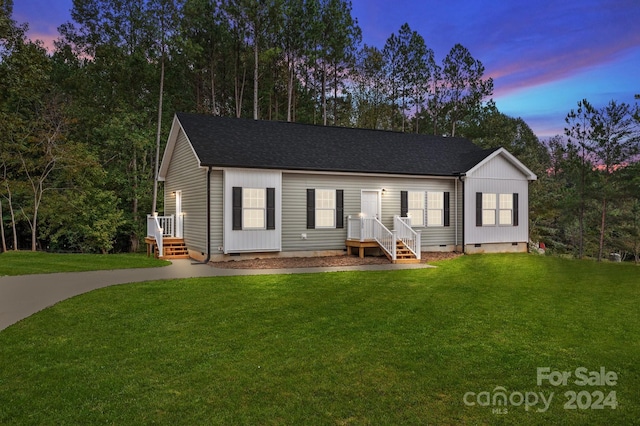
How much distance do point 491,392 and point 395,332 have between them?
2.06 meters

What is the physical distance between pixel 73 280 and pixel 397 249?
1063 centimetres

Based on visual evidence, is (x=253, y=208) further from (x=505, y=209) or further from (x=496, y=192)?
(x=505, y=209)

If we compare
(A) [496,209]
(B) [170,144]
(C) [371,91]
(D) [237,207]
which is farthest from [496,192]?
(C) [371,91]

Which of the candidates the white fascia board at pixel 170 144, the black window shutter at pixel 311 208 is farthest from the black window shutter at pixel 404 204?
the white fascia board at pixel 170 144

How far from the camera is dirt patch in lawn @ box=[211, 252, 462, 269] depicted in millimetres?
13562

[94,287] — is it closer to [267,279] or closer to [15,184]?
[267,279]

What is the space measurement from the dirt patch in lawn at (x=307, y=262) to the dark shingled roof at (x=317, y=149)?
3338mm

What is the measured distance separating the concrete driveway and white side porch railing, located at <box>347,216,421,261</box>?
1592 mm

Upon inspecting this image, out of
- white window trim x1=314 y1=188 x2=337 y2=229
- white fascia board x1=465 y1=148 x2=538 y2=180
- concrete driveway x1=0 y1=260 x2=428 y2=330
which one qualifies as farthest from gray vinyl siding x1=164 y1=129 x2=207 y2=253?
white fascia board x1=465 y1=148 x2=538 y2=180

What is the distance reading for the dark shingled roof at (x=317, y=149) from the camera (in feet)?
50.5

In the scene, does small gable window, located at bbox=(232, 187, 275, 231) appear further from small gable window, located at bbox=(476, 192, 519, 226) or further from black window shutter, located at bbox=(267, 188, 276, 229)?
small gable window, located at bbox=(476, 192, 519, 226)

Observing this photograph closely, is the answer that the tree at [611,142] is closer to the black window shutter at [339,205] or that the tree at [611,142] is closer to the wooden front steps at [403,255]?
the wooden front steps at [403,255]

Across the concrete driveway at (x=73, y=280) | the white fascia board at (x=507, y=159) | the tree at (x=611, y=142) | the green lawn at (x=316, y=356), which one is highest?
the tree at (x=611, y=142)

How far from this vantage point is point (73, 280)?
10.6m
